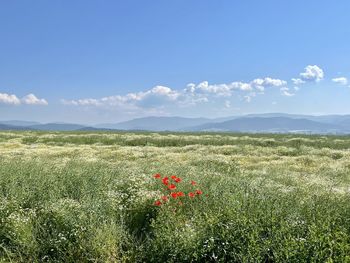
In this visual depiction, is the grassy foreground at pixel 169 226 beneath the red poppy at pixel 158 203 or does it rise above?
beneath

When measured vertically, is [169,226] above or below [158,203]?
below

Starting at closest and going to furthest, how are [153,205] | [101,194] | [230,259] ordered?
[230,259] < [153,205] < [101,194]

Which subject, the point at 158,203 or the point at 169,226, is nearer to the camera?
the point at 169,226

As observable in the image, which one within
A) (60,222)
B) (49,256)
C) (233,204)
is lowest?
(49,256)

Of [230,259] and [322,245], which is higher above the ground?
[322,245]

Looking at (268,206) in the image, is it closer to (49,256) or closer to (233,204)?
(233,204)

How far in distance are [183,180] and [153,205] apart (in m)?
2.56

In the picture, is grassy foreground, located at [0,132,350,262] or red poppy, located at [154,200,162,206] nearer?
grassy foreground, located at [0,132,350,262]

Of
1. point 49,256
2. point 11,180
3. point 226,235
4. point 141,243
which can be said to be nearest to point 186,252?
point 226,235

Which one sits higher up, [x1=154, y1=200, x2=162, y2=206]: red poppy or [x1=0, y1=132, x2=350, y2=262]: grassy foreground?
[x1=154, y1=200, x2=162, y2=206]: red poppy

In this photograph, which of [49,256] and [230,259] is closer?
[230,259]

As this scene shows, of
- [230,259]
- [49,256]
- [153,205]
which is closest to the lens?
[230,259]

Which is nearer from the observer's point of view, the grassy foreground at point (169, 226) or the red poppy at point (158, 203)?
the grassy foreground at point (169, 226)

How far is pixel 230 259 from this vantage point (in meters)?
5.86
